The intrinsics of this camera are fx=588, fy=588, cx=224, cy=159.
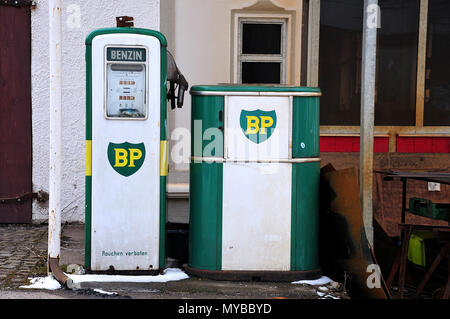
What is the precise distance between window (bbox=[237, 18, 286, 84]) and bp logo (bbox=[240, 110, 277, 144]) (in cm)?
257

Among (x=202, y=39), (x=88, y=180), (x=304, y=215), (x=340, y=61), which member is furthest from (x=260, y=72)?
(x=88, y=180)

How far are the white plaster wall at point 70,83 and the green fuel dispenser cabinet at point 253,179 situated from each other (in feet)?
9.18

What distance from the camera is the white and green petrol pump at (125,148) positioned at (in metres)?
4.97

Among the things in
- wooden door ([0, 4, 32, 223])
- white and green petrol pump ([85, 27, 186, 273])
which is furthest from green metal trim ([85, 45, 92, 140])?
wooden door ([0, 4, 32, 223])

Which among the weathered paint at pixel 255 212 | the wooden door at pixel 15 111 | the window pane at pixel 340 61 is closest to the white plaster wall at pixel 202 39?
the window pane at pixel 340 61

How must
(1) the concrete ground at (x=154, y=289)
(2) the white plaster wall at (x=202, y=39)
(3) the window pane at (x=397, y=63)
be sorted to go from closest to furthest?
(1) the concrete ground at (x=154, y=289) < (2) the white plaster wall at (x=202, y=39) < (3) the window pane at (x=397, y=63)

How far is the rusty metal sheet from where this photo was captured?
187 inches

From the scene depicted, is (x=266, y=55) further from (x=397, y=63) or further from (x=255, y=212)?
(x=255, y=212)

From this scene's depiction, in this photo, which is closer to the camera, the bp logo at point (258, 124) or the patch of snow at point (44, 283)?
the patch of snow at point (44, 283)

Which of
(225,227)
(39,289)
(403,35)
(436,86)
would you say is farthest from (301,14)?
(39,289)

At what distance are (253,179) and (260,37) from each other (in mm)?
3049

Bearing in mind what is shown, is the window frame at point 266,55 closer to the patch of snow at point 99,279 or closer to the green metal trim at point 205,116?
the green metal trim at point 205,116

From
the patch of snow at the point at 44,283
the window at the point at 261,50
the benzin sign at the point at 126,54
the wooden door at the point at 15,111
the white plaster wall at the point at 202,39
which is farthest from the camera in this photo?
the window at the point at 261,50
